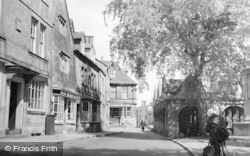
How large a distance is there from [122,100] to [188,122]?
24.3m

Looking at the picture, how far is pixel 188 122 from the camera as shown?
32688mm

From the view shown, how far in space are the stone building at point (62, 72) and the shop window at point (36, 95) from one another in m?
1.83

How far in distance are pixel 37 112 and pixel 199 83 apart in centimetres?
1177

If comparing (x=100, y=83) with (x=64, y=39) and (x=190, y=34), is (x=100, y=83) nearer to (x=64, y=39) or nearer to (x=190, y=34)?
(x=64, y=39)

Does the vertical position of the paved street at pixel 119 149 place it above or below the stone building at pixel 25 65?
below

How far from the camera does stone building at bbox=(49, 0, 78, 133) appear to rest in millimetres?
22047

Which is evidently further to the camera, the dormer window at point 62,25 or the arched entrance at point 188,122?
the arched entrance at point 188,122

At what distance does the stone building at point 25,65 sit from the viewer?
580 inches

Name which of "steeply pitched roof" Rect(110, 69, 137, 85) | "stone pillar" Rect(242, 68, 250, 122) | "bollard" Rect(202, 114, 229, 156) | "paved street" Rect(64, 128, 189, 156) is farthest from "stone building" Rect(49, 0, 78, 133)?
"steeply pitched roof" Rect(110, 69, 137, 85)

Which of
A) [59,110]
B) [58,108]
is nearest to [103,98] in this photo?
[59,110]

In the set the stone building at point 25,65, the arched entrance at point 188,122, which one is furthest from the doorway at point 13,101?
the arched entrance at point 188,122

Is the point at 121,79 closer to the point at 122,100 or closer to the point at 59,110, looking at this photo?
the point at 122,100

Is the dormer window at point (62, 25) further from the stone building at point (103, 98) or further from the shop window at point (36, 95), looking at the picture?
the stone building at point (103, 98)

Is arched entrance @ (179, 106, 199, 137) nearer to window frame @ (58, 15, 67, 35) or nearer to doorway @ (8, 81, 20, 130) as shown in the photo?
window frame @ (58, 15, 67, 35)
